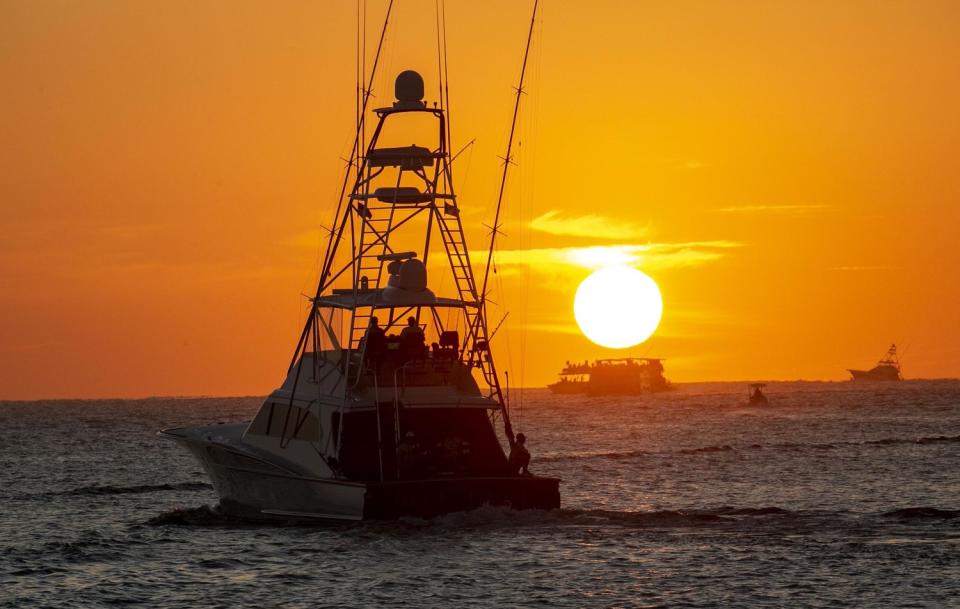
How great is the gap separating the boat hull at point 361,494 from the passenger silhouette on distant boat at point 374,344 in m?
3.45

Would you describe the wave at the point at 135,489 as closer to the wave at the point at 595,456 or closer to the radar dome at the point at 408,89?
the wave at the point at 595,456

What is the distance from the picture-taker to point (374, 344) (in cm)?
3644

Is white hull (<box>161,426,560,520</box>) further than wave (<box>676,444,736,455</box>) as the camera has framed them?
No

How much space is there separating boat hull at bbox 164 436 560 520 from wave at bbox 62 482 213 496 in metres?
15.8

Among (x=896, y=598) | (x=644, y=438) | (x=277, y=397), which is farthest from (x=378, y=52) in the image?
(x=644, y=438)

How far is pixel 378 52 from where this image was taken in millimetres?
39062

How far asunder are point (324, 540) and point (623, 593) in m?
8.95

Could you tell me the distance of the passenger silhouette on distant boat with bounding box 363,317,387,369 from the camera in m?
36.4

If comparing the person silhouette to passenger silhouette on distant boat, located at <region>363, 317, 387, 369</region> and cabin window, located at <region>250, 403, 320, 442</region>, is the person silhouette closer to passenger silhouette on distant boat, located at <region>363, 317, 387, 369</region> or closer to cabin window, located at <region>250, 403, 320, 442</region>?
passenger silhouette on distant boat, located at <region>363, 317, 387, 369</region>

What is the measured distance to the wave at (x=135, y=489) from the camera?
5400 cm

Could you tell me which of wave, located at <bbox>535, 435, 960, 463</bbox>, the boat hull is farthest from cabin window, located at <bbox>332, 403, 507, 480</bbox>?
wave, located at <bbox>535, 435, 960, 463</bbox>

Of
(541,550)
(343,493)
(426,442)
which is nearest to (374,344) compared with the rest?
(426,442)

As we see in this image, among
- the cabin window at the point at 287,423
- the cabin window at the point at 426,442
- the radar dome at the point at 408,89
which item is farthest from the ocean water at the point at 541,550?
the radar dome at the point at 408,89

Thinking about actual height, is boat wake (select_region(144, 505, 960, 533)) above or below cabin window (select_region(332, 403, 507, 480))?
below
